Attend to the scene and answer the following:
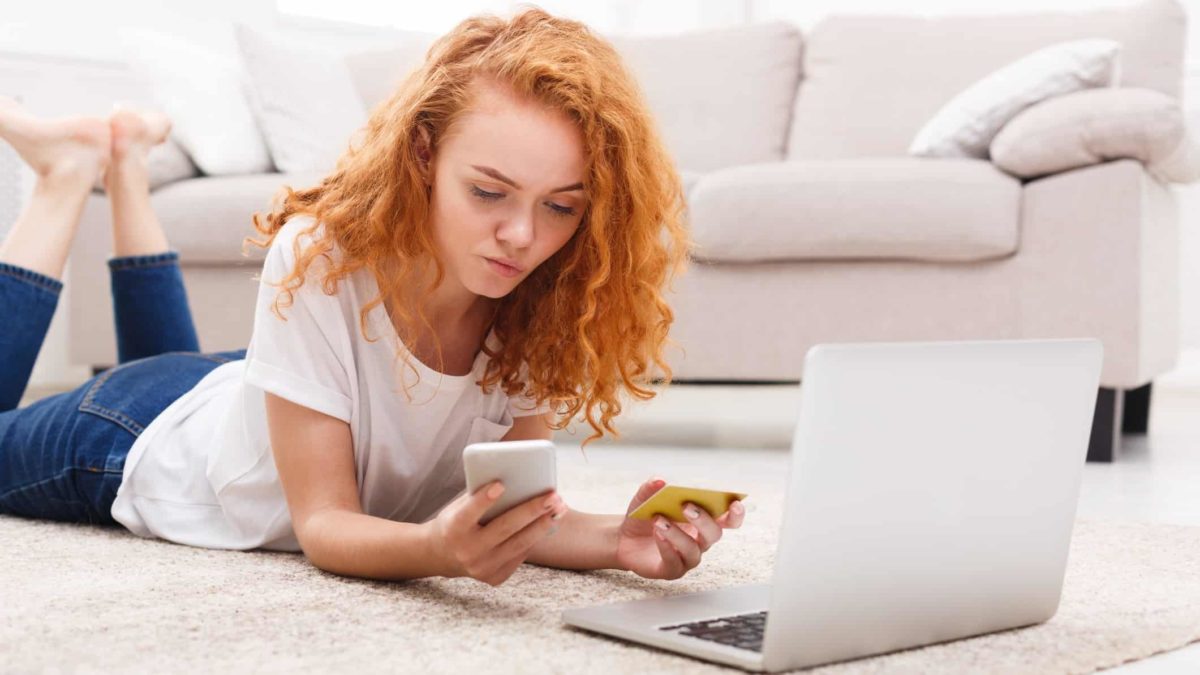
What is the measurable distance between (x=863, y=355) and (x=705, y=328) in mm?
1824

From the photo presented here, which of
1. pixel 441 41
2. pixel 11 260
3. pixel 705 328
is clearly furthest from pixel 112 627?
pixel 705 328

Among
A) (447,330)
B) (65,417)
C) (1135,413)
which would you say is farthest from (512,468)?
(1135,413)

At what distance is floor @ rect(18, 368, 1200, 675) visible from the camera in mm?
1859

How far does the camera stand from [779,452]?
2648 millimetres

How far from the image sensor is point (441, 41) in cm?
128

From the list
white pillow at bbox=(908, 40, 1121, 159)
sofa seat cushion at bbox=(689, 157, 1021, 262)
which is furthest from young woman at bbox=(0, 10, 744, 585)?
white pillow at bbox=(908, 40, 1121, 159)

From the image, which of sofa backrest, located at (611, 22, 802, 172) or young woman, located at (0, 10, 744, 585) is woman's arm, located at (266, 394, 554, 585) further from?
sofa backrest, located at (611, 22, 802, 172)

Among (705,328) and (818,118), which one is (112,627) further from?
(818,118)

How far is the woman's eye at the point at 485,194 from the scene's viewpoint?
3.83 feet

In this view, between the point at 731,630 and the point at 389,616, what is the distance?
0.97 ft

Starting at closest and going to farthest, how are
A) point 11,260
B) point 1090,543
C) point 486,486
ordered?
point 486,486, point 1090,543, point 11,260

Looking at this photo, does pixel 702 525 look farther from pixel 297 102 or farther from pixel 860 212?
pixel 297 102

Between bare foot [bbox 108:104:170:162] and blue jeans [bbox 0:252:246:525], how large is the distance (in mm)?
313

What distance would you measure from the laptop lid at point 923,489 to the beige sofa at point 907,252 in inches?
52.7
